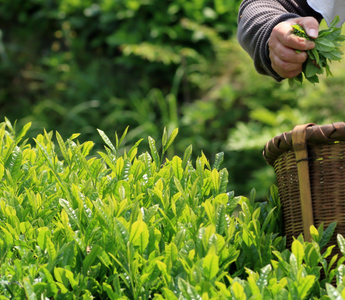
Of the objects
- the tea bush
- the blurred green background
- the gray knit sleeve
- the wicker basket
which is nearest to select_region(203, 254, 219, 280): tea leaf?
the tea bush

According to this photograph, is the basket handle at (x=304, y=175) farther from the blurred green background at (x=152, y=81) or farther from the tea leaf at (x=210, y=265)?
the blurred green background at (x=152, y=81)

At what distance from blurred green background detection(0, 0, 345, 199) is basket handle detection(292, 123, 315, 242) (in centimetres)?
301

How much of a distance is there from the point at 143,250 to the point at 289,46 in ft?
3.17

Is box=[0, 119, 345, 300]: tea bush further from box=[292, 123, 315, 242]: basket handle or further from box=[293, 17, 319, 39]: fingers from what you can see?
box=[293, 17, 319, 39]: fingers

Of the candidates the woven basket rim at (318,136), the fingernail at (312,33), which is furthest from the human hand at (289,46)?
the woven basket rim at (318,136)

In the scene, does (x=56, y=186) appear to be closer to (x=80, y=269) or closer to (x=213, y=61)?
(x=80, y=269)

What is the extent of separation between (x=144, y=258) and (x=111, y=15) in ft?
17.6

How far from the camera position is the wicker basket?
129cm

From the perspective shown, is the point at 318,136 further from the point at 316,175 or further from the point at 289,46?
the point at 289,46

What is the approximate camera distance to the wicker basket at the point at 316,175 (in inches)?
50.7

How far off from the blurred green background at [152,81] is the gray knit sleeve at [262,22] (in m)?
2.61

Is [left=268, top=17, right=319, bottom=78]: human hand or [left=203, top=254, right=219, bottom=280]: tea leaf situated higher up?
[left=268, top=17, right=319, bottom=78]: human hand

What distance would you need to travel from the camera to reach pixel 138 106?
5.64 metres

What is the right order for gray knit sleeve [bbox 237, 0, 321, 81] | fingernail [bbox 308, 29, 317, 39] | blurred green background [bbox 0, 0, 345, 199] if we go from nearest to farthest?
fingernail [bbox 308, 29, 317, 39] → gray knit sleeve [bbox 237, 0, 321, 81] → blurred green background [bbox 0, 0, 345, 199]
